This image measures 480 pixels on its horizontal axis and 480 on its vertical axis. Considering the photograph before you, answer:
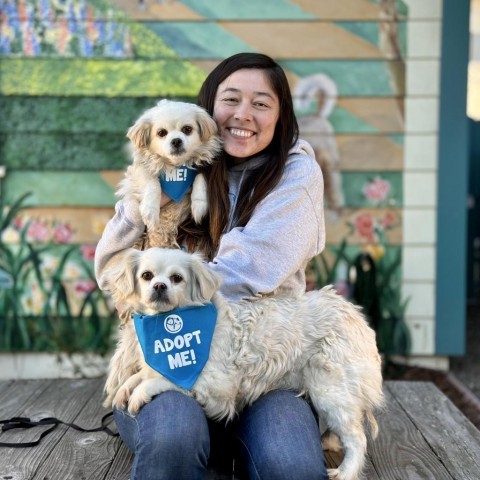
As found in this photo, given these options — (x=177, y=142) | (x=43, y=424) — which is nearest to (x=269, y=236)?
(x=177, y=142)

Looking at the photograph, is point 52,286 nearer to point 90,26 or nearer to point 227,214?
point 90,26

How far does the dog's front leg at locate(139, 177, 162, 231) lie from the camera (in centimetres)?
267

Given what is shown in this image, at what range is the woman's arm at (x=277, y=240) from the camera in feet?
8.03

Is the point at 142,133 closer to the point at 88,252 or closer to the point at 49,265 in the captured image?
the point at 88,252

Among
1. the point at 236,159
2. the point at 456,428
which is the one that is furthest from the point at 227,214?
the point at 456,428

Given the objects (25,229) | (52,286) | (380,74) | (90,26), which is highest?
(90,26)

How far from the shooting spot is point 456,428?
9.48 feet

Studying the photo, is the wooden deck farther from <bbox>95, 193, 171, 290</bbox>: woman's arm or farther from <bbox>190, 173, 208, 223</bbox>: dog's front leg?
<bbox>190, 173, 208, 223</bbox>: dog's front leg

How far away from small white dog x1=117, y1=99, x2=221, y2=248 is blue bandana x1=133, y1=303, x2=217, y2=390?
45 cm

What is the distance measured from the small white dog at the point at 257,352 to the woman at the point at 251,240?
0.20ft

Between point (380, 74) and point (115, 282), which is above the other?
point (380, 74)

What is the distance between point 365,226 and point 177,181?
201 cm

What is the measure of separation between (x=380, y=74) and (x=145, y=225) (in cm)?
226

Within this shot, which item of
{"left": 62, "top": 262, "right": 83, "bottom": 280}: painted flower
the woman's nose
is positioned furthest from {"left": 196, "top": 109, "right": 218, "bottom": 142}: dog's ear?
{"left": 62, "top": 262, "right": 83, "bottom": 280}: painted flower
